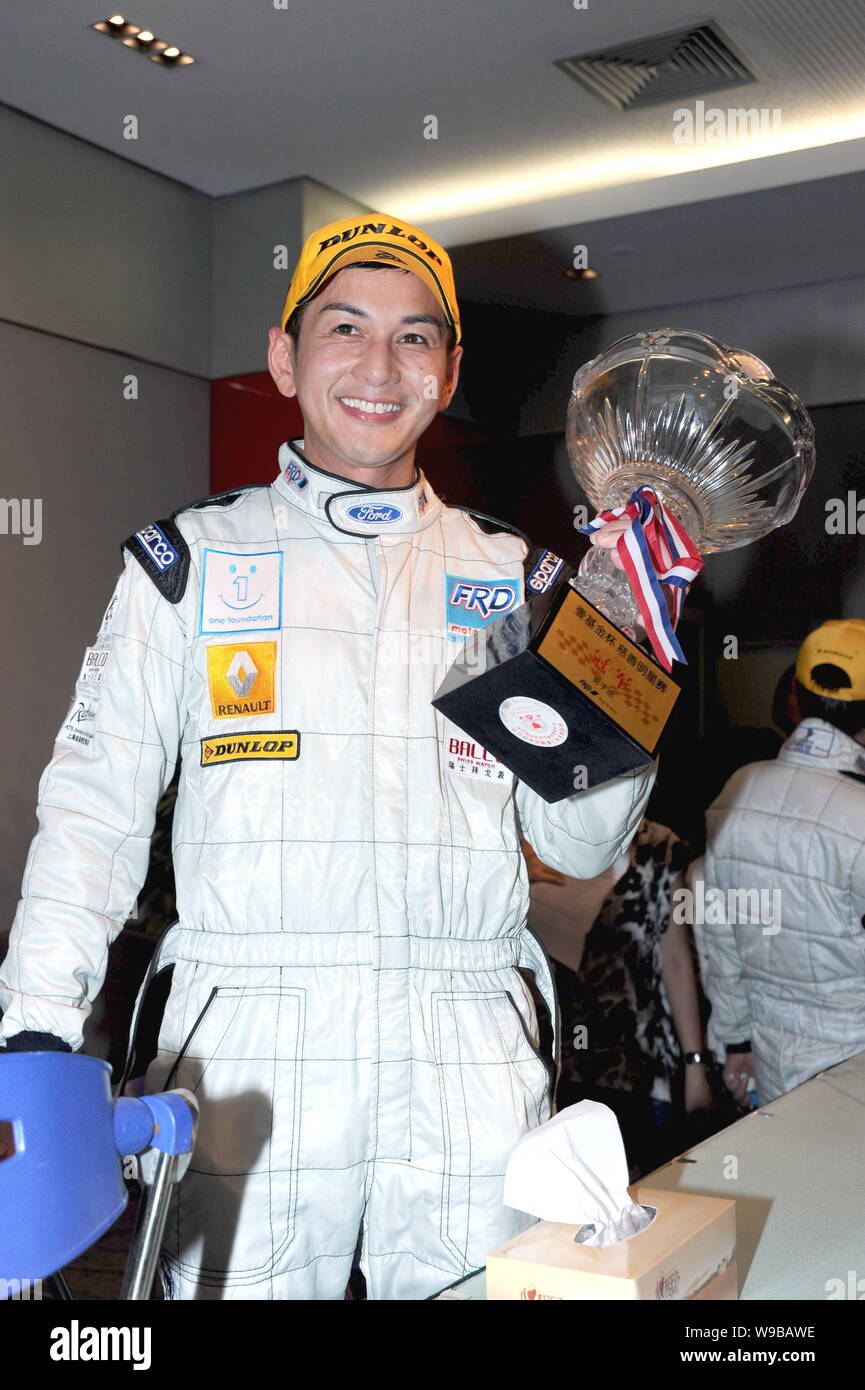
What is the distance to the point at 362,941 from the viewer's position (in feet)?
3.85

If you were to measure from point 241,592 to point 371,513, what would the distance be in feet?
0.48

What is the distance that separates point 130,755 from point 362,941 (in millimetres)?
264

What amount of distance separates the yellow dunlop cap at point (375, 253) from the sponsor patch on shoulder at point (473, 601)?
0.91ft

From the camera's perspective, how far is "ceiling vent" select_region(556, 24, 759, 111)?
9.82 feet

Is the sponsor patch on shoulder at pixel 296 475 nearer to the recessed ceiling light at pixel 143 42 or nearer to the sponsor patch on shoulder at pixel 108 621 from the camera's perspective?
the sponsor patch on shoulder at pixel 108 621

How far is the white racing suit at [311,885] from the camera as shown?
44.8 inches

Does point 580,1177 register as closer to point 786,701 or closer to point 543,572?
point 543,572

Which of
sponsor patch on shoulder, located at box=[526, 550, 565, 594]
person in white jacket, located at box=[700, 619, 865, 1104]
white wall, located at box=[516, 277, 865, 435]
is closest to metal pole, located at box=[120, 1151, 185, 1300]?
sponsor patch on shoulder, located at box=[526, 550, 565, 594]

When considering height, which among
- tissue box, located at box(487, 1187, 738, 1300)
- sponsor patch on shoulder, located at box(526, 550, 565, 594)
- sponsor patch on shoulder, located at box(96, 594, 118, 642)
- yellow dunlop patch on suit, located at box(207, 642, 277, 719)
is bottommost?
tissue box, located at box(487, 1187, 738, 1300)

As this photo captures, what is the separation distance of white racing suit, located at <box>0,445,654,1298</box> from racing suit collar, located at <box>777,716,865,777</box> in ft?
3.70

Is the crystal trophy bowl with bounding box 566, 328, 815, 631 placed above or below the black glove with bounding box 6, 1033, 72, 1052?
above

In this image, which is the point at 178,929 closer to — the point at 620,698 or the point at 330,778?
the point at 330,778

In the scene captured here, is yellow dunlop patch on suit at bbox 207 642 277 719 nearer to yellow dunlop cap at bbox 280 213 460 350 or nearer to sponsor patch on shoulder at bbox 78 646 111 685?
sponsor patch on shoulder at bbox 78 646 111 685

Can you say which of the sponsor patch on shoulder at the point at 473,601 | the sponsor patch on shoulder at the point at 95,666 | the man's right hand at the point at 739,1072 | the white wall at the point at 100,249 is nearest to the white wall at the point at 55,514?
the white wall at the point at 100,249
